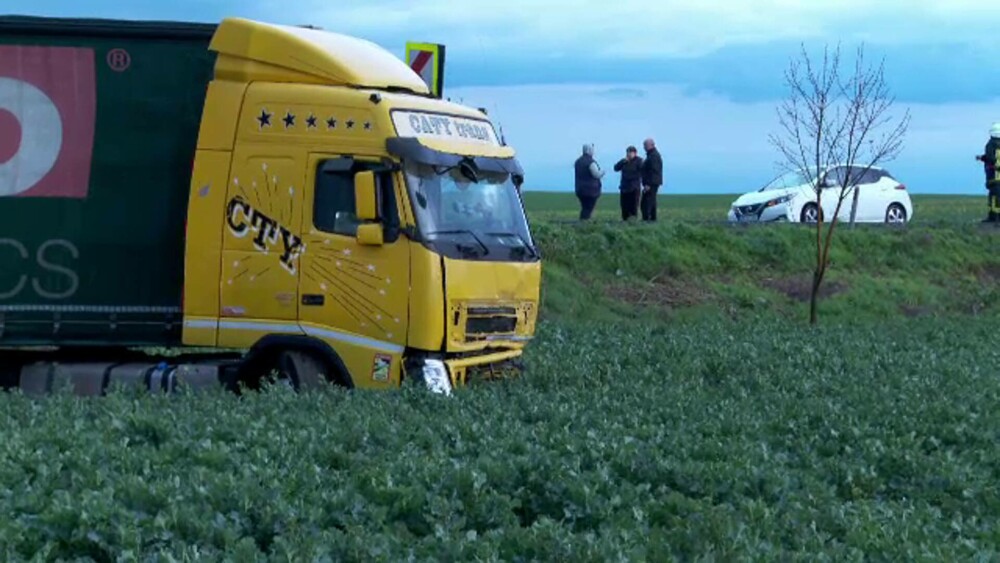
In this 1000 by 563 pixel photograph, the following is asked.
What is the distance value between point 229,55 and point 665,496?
22.2ft

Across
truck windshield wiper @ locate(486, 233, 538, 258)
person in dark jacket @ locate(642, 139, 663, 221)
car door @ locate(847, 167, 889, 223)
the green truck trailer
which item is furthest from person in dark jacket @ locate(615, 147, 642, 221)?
the green truck trailer

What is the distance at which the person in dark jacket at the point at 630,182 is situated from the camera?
32.5m

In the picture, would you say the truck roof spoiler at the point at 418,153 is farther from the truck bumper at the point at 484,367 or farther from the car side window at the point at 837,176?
the car side window at the point at 837,176

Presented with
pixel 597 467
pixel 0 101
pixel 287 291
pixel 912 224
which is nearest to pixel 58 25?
pixel 0 101

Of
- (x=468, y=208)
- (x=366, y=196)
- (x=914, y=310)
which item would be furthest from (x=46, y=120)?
(x=914, y=310)

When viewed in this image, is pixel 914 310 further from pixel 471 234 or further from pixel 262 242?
pixel 262 242

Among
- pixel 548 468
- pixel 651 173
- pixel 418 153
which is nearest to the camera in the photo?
pixel 548 468

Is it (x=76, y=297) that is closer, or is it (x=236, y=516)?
(x=236, y=516)

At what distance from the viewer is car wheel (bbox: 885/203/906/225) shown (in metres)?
39.0

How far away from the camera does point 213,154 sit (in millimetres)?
13852

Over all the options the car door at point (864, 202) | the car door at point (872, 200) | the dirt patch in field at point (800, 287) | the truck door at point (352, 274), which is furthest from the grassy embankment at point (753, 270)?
the truck door at point (352, 274)

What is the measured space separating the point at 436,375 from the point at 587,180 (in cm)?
1966

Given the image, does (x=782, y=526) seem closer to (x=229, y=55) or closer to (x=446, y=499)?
(x=446, y=499)

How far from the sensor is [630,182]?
110 ft
